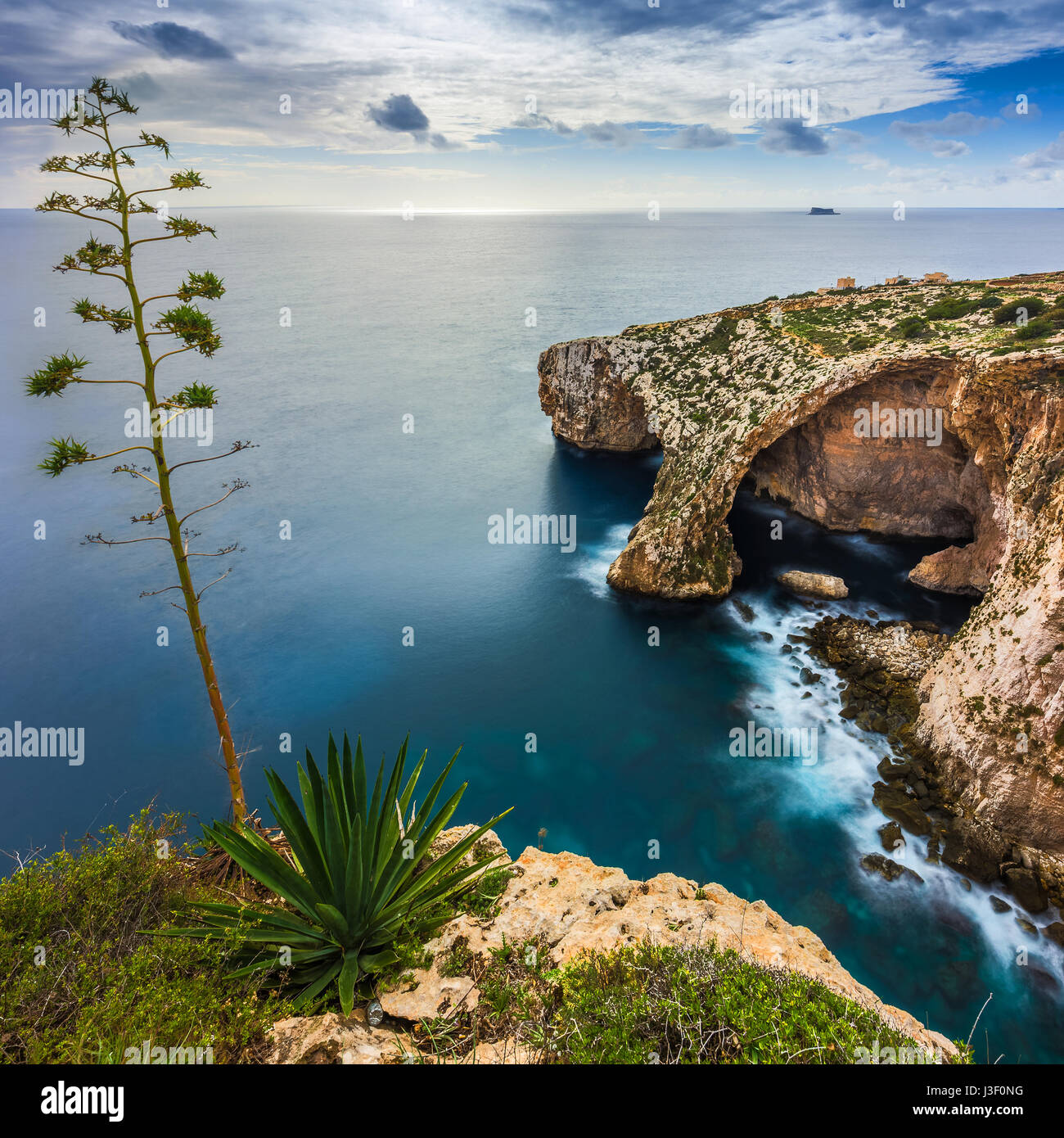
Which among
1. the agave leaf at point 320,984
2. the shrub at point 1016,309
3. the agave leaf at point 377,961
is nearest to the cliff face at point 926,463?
the shrub at point 1016,309

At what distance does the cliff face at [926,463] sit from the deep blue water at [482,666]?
1.81 meters

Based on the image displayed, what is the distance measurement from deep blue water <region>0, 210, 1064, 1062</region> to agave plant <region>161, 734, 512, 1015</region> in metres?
9.62

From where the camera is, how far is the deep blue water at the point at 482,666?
14.7m

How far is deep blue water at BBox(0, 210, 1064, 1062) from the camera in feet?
48.2

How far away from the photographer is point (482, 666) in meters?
22.8

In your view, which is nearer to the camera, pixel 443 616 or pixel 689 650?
pixel 689 650

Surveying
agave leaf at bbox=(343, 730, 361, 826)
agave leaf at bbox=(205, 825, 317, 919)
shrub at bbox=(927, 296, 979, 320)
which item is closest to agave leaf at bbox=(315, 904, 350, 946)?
agave leaf at bbox=(205, 825, 317, 919)

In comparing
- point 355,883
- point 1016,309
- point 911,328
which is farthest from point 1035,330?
point 355,883

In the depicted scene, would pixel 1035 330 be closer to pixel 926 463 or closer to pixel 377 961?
pixel 926 463

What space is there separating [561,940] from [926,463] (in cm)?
2706

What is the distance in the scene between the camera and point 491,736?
64.2 feet
